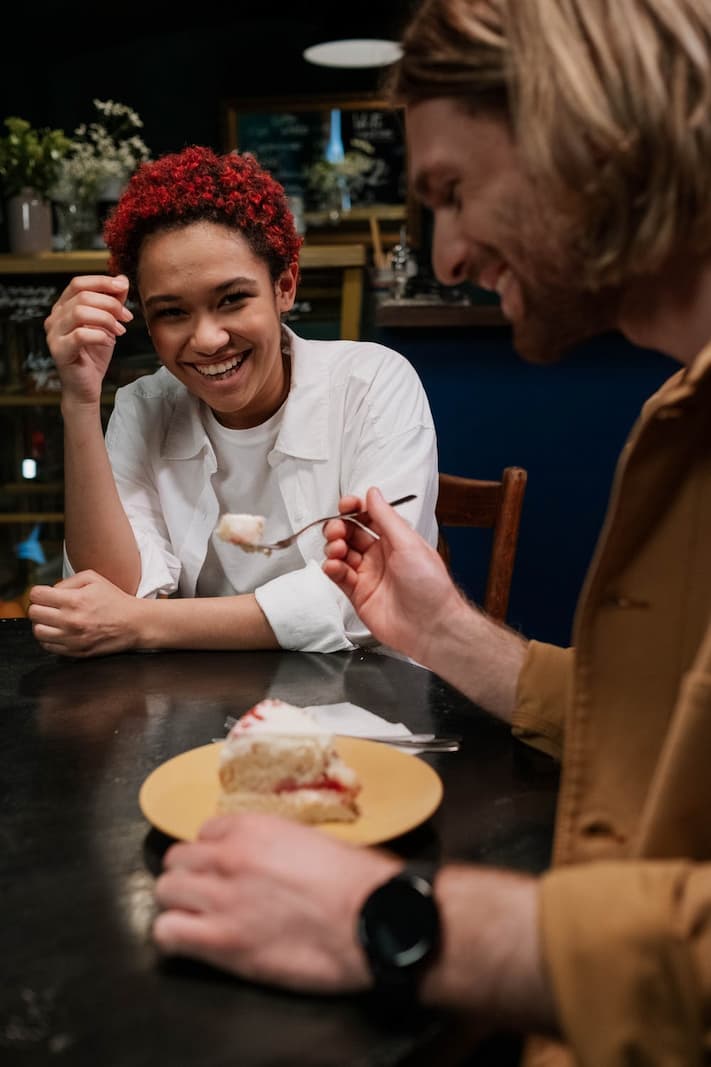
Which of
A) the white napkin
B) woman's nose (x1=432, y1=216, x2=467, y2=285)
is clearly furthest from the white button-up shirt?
woman's nose (x1=432, y1=216, x2=467, y2=285)

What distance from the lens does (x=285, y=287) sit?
2.24 meters

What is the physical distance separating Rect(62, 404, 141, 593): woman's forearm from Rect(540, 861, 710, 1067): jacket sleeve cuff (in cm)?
146

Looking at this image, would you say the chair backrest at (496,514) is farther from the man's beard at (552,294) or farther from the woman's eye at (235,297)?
the man's beard at (552,294)

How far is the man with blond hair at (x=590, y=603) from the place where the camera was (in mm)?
755

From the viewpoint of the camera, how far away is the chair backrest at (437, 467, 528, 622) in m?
2.21

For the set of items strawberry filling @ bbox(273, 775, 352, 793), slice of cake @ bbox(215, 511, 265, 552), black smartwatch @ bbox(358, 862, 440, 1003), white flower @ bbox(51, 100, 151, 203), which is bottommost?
strawberry filling @ bbox(273, 775, 352, 793)

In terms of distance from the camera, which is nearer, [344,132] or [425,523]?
[425,523]

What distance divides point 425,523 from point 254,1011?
144cm

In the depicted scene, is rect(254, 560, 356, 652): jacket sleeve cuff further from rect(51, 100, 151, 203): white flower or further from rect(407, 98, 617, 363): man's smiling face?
rect(51, 100, 151, 203): white flower

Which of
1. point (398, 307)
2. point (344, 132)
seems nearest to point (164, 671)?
point (398, 307)

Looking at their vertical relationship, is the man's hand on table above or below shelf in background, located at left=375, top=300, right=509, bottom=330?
below

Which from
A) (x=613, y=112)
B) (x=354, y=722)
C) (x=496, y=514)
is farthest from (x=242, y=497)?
(x=613, y=112)

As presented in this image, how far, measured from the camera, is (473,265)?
1.16m

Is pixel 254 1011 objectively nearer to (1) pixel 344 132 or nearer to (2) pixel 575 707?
(2) pixel 575 707
